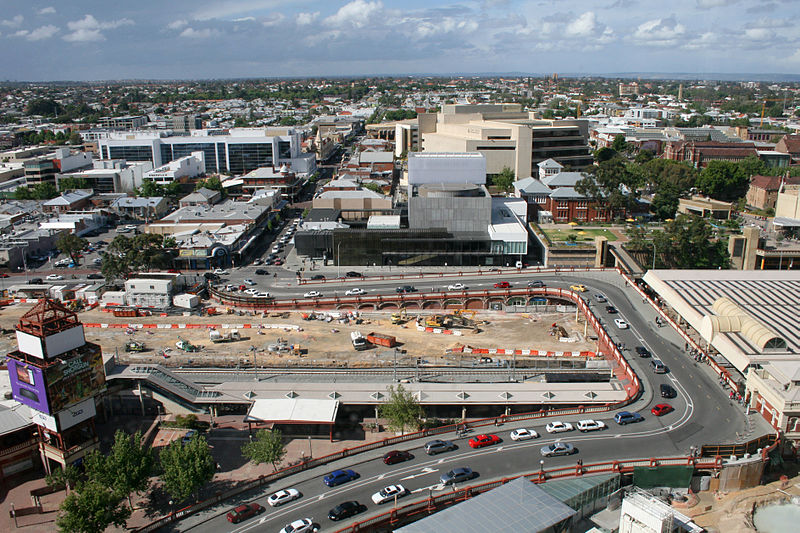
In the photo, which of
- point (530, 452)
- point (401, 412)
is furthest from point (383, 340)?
point (530, 452)

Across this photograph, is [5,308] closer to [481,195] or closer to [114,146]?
[481,195]

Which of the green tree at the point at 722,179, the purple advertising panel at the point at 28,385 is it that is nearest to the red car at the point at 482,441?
the purple advertising panel at the point at 28,385

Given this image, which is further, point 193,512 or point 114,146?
point 114,146

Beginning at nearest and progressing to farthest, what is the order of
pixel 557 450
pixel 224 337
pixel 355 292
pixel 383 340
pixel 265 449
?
pixel 557 450 → pixel 265 449 → pixel 383 340 → pixel 224 337 → pixel 355 292

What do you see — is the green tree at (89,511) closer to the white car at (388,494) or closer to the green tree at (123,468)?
the green tree at (123,468)

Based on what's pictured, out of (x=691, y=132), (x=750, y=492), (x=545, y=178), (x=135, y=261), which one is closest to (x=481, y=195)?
(x=545, y=178)

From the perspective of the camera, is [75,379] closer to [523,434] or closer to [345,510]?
[345,510]

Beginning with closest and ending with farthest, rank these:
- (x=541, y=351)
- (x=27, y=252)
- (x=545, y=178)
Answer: (x=541, y=351), (x=27, y=252), (x=545, y=178)
